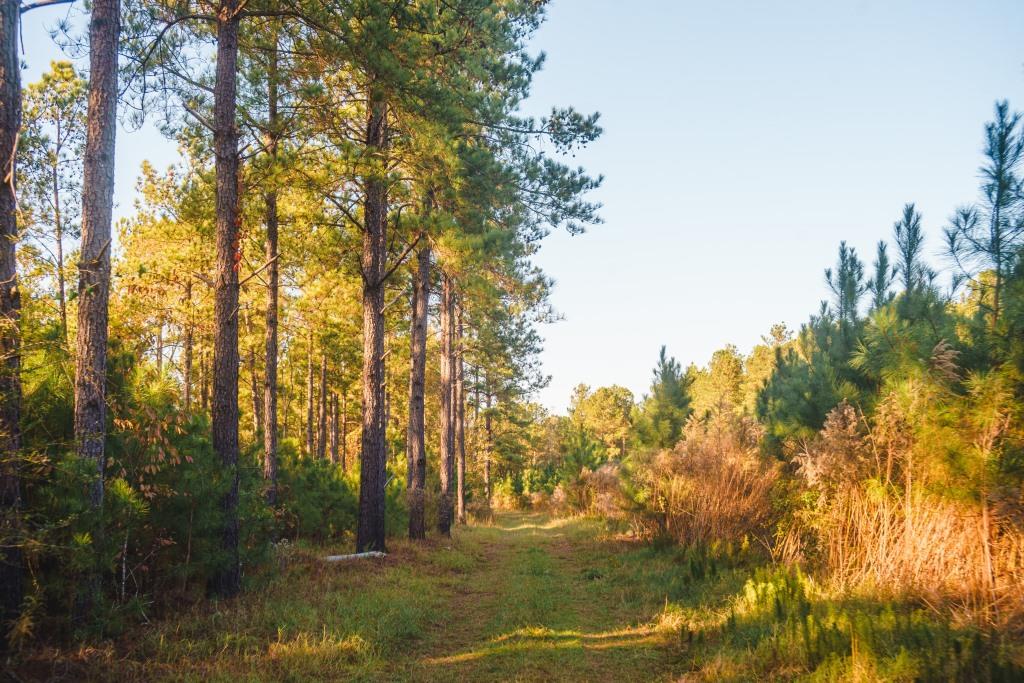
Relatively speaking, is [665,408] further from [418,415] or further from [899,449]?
[899,449]

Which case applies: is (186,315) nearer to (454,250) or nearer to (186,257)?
(186,257)

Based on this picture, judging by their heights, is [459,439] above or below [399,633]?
above

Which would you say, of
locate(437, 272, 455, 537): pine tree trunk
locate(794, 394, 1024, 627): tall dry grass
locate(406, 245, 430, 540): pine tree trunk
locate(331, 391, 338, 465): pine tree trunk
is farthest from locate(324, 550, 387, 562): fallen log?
locate(331, 391, 338, 465): pine tree trunk

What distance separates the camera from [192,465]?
646cm

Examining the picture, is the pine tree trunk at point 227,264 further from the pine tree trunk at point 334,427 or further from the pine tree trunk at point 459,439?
the pine tree trunk at point 334,427

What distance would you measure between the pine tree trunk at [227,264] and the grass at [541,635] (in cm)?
168

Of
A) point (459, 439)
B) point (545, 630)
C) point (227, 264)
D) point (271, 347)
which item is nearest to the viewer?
point (545, 630)

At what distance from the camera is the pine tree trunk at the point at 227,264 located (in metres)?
7.50

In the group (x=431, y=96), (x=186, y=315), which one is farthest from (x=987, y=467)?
(x=186, y=315)

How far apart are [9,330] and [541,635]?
19.1 ft

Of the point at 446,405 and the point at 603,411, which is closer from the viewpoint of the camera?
the point at 446,405

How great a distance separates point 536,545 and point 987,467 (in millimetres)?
11705

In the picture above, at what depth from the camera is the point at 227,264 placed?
7859mm

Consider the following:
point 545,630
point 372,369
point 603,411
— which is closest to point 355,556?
point 372,369
